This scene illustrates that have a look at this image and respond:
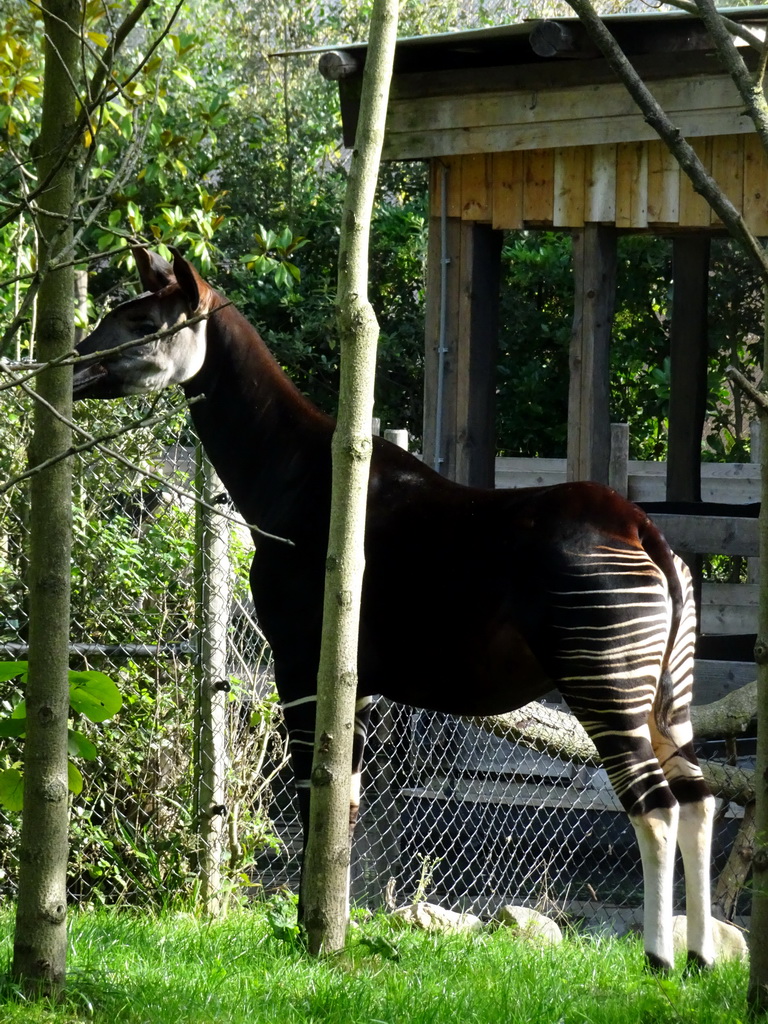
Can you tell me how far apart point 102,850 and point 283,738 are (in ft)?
3.38

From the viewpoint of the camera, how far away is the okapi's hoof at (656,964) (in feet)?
11.6

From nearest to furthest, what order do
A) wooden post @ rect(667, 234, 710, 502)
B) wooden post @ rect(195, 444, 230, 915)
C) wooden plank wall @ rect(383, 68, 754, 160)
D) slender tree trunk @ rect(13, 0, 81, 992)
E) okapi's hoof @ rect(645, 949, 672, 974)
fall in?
slender tree trunk @ rect(13, 0, 81, 992) < okapi's hoof @ rect(645, 949, 672, 974) < wooden post @ rect(195, 444, 230, 915) < wooden plank wall @ rect(383, 68, 754, 160) < wooden post @ rect(667, 234, 710, 502)

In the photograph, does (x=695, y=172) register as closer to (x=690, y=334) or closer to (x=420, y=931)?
(x=420, y=931)

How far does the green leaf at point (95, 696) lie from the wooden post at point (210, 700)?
1795mm

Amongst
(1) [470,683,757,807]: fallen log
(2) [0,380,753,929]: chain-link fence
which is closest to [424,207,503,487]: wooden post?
(1) [470,683,757,807]: fallen log

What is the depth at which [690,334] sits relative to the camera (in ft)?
28.3

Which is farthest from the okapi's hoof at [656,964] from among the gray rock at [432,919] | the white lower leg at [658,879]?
the gray rock at [432,919]

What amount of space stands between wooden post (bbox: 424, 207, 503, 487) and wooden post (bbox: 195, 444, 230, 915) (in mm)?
2855

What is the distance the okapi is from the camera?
3.64 metres

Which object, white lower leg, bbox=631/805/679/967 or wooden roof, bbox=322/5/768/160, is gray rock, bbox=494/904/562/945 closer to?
white lower leg, bbox=631/805/679/967

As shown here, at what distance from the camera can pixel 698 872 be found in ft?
12.1

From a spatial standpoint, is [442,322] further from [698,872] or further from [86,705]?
[86,705]

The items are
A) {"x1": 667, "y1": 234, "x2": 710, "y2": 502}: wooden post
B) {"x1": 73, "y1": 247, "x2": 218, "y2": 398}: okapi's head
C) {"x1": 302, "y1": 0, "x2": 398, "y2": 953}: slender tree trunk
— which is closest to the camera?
{"x1": 302, "y1": 0, "x2": 398, "y2": 953}: slender tree trunk

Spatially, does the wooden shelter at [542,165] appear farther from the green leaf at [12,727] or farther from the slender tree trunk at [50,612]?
the green leaf at [12,727]
